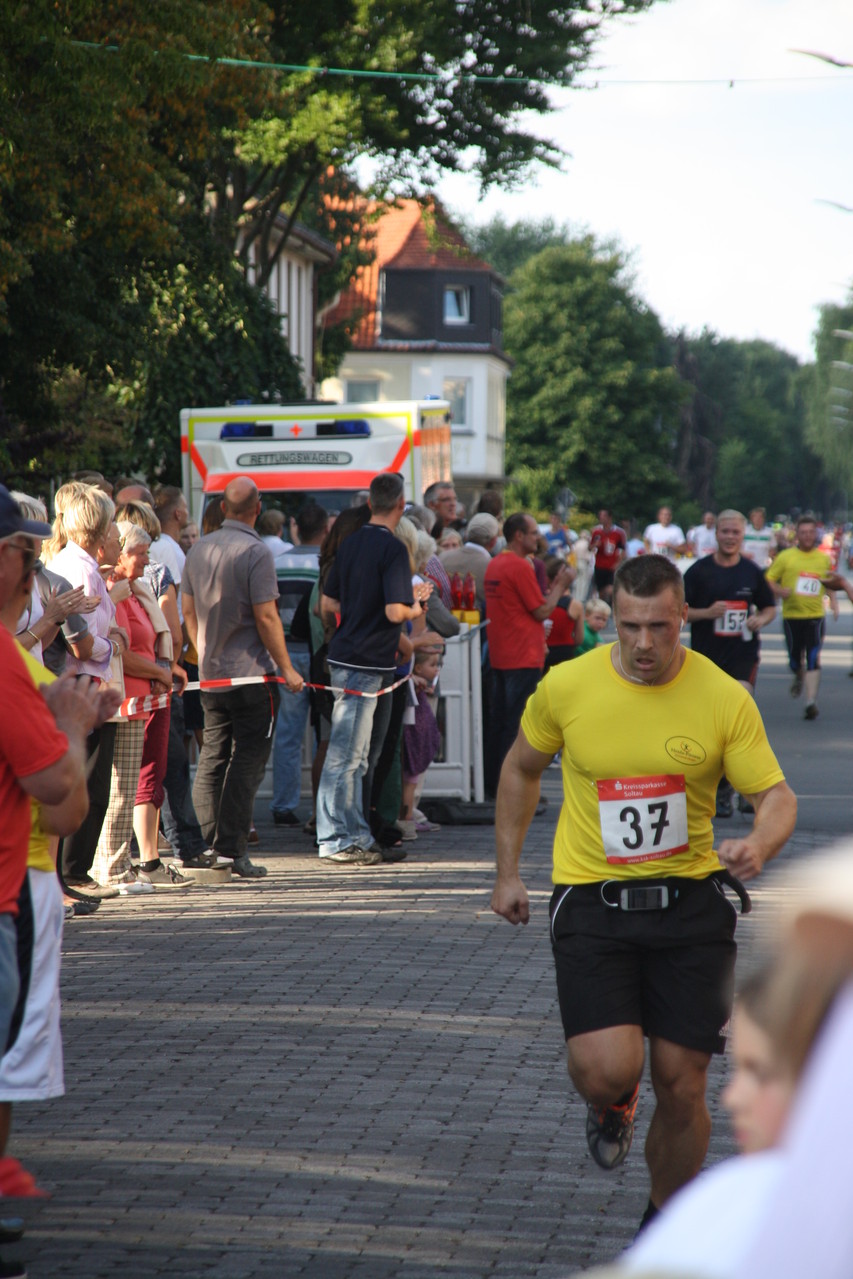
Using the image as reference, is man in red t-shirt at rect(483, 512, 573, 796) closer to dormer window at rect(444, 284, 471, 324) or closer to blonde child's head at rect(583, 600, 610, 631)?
blonde child's head at rect(583, 600, 610, 631)

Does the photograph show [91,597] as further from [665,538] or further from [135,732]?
[665,538]

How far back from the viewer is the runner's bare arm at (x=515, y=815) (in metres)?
4.83

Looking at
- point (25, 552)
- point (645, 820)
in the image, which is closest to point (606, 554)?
point (645, 820)

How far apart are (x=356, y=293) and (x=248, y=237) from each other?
41037 millimetres

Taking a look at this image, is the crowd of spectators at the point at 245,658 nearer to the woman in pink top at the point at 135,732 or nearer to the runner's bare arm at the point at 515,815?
the woman in pink top at the point at 135,732

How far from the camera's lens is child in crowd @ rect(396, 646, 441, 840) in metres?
11.5

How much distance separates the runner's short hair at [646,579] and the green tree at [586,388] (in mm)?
74152

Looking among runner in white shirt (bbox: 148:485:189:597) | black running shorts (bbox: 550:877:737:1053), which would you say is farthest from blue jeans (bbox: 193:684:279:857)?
black running shorts (bbox: 550:877:737:1053)

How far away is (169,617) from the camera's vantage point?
32.9 ft

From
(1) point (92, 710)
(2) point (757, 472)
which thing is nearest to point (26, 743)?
(1) point (92, 710)

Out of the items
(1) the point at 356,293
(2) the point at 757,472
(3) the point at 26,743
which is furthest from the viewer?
(2) the point at 757,472

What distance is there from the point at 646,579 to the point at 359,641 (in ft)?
18.8

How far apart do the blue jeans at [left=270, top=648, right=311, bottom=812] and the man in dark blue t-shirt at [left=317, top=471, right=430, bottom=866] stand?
3.49 ft

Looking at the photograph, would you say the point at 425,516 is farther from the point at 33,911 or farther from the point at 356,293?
the point at 356,293
